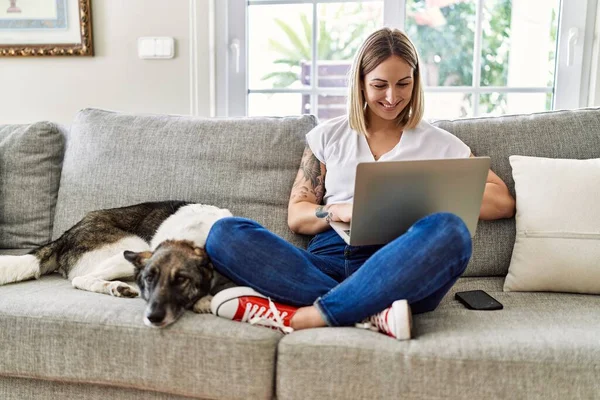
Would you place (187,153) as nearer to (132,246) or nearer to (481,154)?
(132,246)

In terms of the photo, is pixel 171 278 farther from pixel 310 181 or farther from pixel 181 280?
pixel 310 181

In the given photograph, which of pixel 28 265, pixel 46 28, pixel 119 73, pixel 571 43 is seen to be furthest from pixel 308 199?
pixel 46 28

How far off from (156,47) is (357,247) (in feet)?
5.43

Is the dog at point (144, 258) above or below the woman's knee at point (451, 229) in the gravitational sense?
below

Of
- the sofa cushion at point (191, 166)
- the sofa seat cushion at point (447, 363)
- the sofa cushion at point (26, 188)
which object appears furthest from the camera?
the sofa cushion at point (26, 188)

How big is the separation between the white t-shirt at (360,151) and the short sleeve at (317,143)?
1cm

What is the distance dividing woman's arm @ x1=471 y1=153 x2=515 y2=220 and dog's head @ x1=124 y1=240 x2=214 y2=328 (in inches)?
36.0

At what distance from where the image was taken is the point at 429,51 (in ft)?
9.06

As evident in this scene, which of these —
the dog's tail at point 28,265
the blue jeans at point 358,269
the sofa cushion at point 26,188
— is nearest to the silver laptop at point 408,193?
the blue jeans at point 358,269

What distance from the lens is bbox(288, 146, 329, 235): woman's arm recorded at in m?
1.89

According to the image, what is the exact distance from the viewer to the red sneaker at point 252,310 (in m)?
1.48

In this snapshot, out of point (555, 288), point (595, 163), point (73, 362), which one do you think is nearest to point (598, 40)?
point (595, 163)

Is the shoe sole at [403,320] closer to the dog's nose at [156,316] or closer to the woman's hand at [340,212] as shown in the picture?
the woman's hand at [340,212]

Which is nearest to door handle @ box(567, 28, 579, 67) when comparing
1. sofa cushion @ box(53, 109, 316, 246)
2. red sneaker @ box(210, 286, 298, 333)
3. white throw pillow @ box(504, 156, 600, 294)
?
white throw pillow @ box(504, 156, 600, 294)
